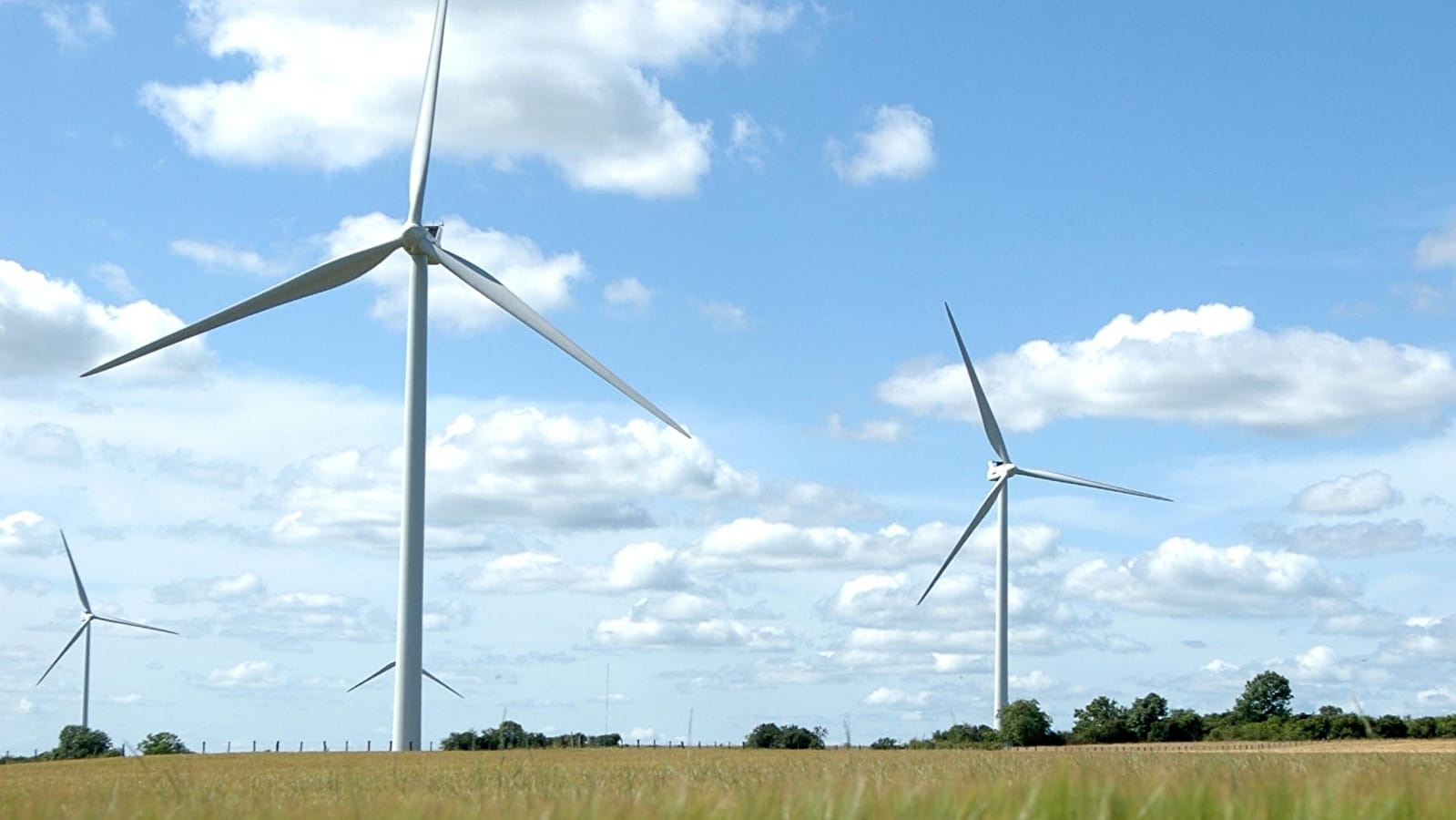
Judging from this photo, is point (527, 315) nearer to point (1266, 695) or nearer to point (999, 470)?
point (999, 470)

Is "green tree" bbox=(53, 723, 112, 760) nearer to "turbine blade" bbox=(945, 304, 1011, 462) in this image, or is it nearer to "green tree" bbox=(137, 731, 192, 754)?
"green tree" bbox=(137, 731, 192, 754)

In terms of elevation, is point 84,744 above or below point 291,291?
below

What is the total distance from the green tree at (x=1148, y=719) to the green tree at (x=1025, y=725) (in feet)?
22.4

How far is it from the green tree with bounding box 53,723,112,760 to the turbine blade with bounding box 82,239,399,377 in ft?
99.0

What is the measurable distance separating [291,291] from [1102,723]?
165 ft

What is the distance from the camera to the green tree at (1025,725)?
78375mm

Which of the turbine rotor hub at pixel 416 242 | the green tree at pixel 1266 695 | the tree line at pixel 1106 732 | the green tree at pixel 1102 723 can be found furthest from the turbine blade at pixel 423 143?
the green tree at pixel 1266 695

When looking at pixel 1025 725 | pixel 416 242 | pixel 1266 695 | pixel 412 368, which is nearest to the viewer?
pixel 412 368

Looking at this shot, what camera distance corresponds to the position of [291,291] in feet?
201

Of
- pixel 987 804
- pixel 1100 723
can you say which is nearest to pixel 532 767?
pixel 987 804

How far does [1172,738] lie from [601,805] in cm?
8301

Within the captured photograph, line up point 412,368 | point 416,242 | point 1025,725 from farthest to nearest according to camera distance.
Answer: point 1025,725 < point 416,242 < point 412,368

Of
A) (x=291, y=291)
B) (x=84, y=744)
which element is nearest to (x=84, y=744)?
(x=84, y=744)

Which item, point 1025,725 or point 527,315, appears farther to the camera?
point 1025,725
